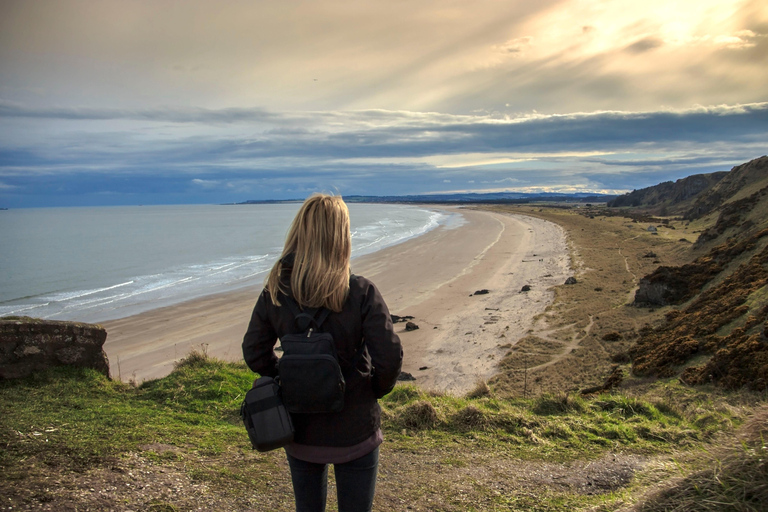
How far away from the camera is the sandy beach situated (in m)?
12.5

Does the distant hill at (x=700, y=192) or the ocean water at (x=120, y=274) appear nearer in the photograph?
the ocean water at (x=120, y=274)

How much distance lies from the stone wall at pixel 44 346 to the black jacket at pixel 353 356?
544 centimetres

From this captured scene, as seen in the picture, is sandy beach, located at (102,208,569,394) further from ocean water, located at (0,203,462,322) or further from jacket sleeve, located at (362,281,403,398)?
jacket sleeve, located at (362,281,403,398)

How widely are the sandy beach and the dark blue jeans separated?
582 centimetres

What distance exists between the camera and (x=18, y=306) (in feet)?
70.2

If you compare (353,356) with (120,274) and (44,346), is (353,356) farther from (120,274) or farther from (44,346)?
(120,274)

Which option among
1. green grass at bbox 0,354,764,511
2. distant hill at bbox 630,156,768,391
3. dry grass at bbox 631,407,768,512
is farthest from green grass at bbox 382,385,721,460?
dry grass at bbox 631,407,768,512

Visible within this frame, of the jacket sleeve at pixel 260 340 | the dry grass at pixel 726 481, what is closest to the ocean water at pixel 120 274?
the jacket sleeve at pixel 260 340

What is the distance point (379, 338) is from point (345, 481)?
755 millimetres

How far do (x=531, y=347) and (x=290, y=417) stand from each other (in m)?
11.3

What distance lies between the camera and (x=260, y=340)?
7.89 feet

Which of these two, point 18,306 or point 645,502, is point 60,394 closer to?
point 645,502

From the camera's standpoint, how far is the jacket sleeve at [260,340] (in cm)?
235

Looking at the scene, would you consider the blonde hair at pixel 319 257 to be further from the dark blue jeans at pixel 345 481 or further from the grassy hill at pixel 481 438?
the grassy hill at pixel 481 438
